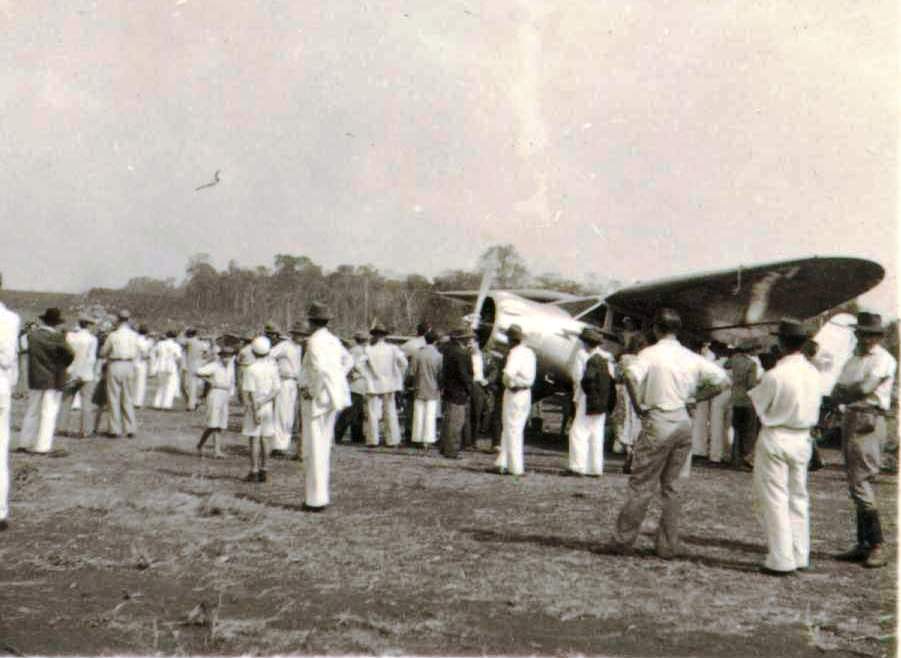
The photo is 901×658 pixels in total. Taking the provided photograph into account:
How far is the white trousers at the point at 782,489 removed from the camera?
577 centimetres

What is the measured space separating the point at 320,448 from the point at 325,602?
279cm

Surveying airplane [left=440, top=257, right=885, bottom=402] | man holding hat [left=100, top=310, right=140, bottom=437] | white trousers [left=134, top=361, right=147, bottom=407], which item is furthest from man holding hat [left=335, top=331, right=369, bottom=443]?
white trousers [left=134, top=361, right=147, bottom=407]

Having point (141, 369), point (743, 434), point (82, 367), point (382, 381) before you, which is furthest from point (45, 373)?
point (743, 434)

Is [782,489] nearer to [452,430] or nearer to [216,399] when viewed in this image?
[452,430]

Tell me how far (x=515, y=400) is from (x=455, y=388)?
1.89 meters

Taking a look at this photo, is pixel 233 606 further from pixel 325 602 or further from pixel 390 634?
pixel 390 634

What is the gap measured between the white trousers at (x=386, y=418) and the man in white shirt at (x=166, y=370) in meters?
7.08

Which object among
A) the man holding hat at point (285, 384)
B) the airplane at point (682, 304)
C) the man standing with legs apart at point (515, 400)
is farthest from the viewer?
the airplane at point (682, 304)

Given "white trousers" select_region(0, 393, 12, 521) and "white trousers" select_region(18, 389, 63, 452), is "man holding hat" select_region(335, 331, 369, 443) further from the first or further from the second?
"white trousers" select_region(0, 393, 12, 521)

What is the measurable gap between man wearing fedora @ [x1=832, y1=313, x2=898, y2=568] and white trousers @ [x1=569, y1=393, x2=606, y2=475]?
14.7 ft

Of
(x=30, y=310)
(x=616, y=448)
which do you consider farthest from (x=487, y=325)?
(x=30, y=310)

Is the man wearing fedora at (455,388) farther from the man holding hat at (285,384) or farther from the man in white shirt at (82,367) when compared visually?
the man in white shirt at (82,367)

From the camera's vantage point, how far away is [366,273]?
5788 cm

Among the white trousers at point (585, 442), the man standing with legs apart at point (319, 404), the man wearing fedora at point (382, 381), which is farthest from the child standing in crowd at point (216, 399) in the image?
the white trousers at point (585, 442)
